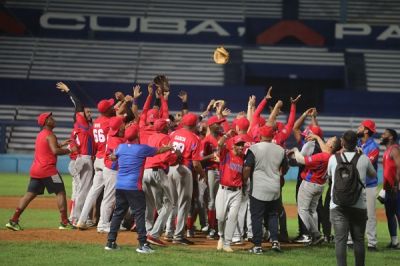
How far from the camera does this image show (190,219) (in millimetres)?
14734

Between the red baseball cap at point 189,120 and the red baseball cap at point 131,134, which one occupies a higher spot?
the red baseball cap at point 189,120

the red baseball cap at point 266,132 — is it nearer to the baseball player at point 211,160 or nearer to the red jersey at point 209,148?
the baseball player at point 211,160

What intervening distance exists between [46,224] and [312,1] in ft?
85.7

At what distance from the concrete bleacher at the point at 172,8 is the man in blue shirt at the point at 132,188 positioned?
2669cm

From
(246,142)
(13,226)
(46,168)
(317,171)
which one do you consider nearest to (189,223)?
(246,142)

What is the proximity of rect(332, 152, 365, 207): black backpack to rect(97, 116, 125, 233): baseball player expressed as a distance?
184 inches

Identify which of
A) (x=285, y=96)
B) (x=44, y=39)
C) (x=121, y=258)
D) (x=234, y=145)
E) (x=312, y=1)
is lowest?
(x=121, y=258)

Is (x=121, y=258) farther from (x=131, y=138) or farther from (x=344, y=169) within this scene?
(x=344, y=169)

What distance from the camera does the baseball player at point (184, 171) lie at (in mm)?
13500

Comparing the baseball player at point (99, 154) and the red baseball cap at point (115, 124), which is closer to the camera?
the red baseball cap at point (115, 124)

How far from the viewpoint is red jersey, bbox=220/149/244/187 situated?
1291cm

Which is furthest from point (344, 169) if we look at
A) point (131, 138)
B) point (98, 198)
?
point (98, 198)

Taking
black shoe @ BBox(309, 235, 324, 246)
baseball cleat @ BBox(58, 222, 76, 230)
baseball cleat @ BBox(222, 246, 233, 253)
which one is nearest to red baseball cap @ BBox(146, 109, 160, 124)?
baseball cleat @ BBox(58, 222, 76, 230)

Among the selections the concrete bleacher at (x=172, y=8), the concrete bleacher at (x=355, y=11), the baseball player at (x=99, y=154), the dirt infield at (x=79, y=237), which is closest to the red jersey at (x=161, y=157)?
the dirt infield at (x=79, y=237)
